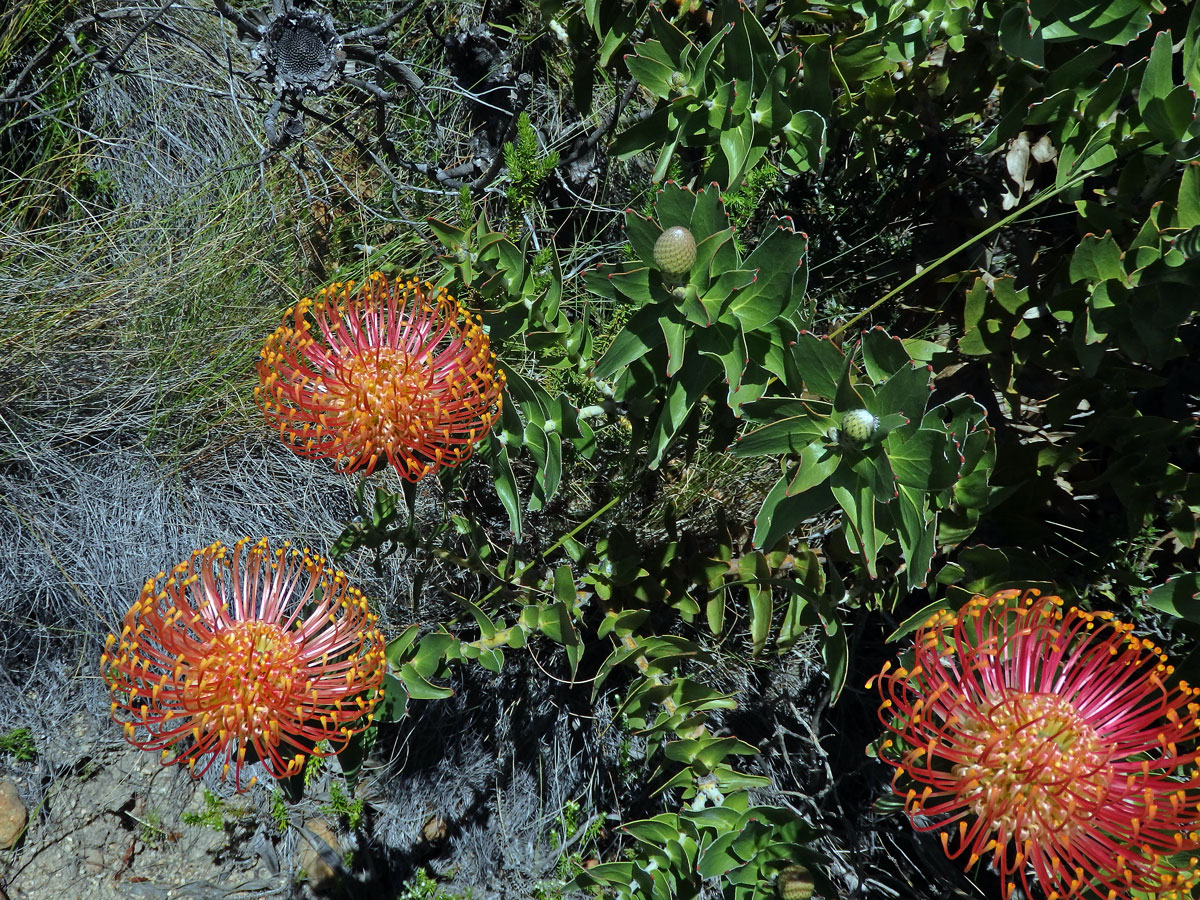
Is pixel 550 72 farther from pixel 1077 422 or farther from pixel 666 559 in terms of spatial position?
pixel 1077 422

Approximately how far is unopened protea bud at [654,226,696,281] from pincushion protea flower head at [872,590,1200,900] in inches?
31.5

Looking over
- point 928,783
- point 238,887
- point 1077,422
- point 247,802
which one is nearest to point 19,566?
point 247,802

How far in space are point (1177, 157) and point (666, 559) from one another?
1396 mm

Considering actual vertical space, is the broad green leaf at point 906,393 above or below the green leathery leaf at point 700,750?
above

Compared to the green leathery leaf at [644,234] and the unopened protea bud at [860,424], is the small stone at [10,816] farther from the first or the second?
the unopened protea bud at [860,424]

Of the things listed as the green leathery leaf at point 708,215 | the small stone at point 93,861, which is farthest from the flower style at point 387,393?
the small stone at point 93,861

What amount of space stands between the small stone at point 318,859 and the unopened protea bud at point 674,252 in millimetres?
2250

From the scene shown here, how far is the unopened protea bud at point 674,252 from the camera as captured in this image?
142 cm

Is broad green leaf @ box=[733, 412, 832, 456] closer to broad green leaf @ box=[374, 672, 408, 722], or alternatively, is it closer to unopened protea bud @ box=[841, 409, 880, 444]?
unopened protea bud @ box=[841, 409, 880, 444]

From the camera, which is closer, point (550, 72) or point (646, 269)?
point (646, 269)

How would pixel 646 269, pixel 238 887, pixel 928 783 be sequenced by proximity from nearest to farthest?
pixel 928 783 → pixel 646 269 → pixel 238 887

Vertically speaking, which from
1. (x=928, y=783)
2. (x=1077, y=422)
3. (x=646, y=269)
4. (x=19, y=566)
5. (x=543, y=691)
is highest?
(x=19, y=566)

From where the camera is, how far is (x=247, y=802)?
106 inches

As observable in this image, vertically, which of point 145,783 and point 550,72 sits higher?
point 550,72
